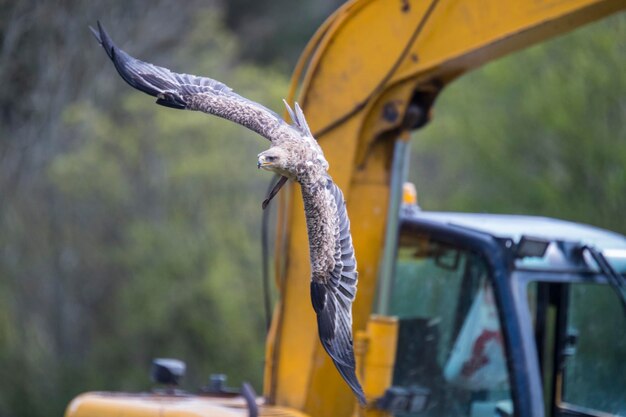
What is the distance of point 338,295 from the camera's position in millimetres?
3256

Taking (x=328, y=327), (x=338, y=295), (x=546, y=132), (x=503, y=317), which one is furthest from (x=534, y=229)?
(x=546, y=132)

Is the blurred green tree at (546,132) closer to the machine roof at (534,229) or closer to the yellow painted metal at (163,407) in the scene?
the machine roof at (534,229)

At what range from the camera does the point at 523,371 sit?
3.59 m

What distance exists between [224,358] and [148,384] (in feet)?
3.19

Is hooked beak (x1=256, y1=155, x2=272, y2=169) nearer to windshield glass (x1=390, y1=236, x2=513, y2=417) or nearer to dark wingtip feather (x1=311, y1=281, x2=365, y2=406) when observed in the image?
dark wingtip feather (x1=311, y1=281, x2=365, y2=406)

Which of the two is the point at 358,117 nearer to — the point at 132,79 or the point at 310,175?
the point at 310,175

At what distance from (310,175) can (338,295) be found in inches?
14.7

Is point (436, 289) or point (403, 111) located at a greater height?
point (403, 111)

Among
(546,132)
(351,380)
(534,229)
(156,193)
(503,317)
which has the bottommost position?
(351,380)

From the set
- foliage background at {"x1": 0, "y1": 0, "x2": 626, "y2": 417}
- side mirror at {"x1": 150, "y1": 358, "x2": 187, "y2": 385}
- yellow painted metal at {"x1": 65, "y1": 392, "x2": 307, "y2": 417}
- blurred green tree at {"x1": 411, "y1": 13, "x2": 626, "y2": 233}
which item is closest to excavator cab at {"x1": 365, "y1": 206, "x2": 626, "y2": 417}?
yellow painted metal at {"x1": 65, "y1": 392, "x2": 307, "y2": 417}

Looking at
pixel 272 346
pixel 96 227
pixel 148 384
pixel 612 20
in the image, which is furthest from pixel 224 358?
pixel 272 346

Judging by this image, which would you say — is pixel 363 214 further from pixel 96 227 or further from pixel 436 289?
pixel 96 227

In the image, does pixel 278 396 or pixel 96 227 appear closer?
pixel 278 396

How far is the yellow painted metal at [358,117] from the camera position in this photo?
3775mm
